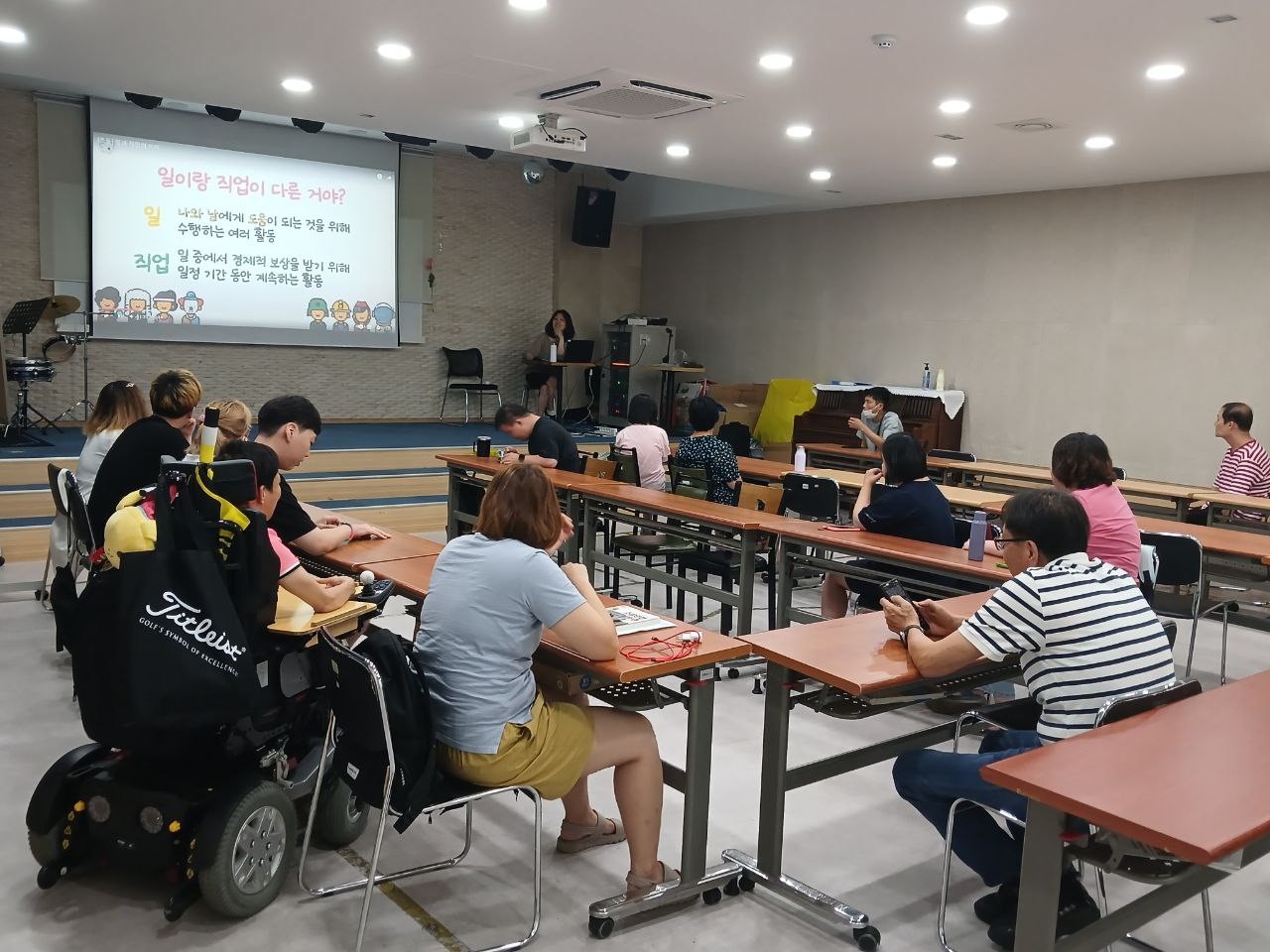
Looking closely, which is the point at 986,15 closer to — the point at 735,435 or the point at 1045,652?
the point at 1045,652

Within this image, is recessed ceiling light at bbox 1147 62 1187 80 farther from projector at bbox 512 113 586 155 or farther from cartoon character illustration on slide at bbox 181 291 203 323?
cartoon character illustration on slide at bbox 181 291 203 323

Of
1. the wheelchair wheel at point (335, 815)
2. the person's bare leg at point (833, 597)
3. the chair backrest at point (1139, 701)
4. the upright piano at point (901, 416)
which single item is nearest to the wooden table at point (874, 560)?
the person's bare leg at point (833, 597)

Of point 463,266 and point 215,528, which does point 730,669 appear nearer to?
point 215,528

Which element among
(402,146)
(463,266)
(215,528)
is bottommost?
(215,528)

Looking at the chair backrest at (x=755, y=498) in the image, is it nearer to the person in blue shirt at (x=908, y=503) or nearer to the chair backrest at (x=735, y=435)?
the person in blue shirt at (x=908, y=503)

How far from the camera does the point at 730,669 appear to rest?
4523 mm

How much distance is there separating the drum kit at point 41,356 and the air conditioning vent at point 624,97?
4.64 metres

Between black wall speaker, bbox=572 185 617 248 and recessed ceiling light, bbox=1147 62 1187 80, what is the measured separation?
8.35m

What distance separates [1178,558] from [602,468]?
319 cm

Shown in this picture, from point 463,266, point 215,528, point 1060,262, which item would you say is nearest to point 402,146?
point 463,266

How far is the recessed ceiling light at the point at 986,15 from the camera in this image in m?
→ 4.69

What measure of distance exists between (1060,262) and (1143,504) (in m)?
3.07

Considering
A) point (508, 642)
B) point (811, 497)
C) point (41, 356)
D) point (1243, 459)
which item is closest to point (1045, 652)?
point (508, 642)

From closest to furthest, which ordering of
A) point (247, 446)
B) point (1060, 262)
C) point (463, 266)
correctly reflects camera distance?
point (247, 446)
point (1060, 262)
point (463, 266)
